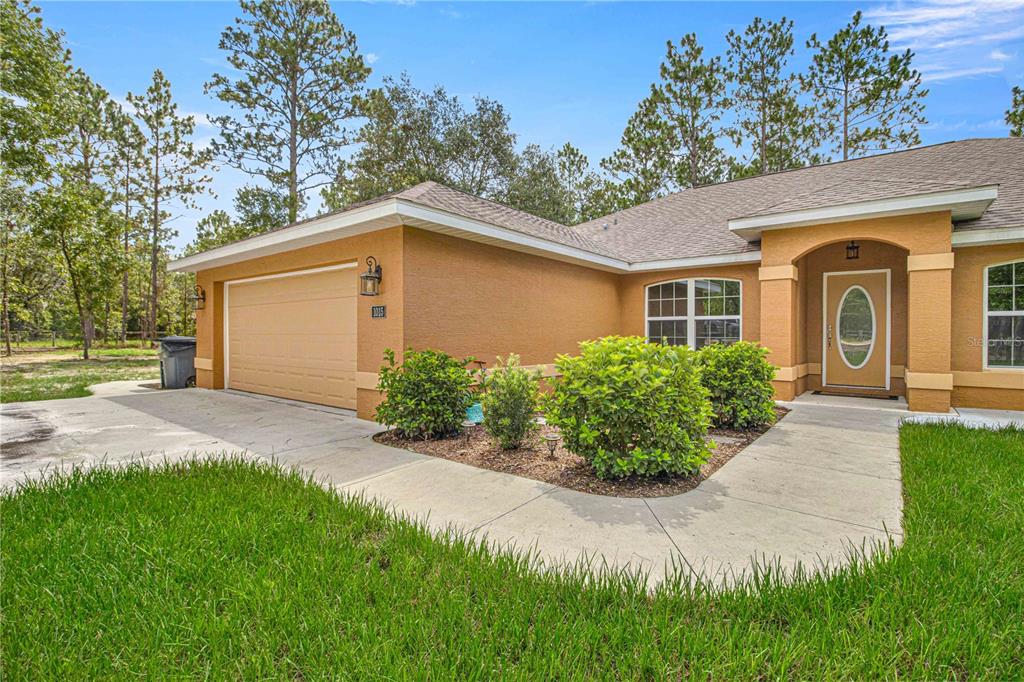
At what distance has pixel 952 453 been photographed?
15.1 ft

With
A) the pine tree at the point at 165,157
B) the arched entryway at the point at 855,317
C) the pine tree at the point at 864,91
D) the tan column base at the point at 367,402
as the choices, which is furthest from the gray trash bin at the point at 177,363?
the pine tree at the point at 864,91

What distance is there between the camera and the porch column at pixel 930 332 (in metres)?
7.12

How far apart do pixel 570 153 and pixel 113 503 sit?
26.0 m

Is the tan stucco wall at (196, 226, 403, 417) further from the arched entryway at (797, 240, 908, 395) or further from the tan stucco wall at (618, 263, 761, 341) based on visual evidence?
the arched entryway at (797, 240, 908, 395)

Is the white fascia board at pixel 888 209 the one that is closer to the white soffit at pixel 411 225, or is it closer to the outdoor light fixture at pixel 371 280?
the white soffit at pixel 411 225

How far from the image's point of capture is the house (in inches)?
275

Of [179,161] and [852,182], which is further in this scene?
[179,161]

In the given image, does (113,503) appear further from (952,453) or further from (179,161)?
(179,161)

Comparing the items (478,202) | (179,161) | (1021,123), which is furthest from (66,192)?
(1021,123)

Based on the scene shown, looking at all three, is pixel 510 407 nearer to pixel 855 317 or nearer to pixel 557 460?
pixel 557 460

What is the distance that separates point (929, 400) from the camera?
23.9ft

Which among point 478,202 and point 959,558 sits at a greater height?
point 478,202

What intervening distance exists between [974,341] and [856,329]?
1.82 m

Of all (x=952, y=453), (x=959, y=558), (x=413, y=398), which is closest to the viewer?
(x=959, y=558)
